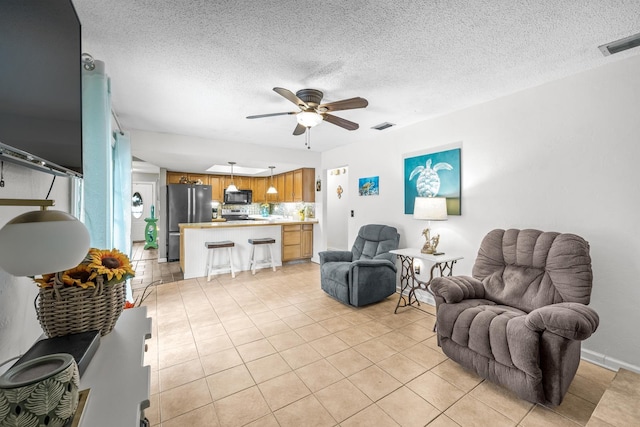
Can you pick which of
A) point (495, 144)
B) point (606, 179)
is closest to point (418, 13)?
point (495, 144)

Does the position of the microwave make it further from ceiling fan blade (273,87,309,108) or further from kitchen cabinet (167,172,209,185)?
ceiling fan blade (273,87,309,108)

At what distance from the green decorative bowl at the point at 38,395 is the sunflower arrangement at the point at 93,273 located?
334 mm

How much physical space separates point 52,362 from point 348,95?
2.75 meters

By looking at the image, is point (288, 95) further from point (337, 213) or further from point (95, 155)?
point (337, 213)

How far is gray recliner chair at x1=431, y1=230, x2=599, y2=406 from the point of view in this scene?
168 cm

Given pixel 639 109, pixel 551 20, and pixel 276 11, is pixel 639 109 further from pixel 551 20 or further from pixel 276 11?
pixel 276 11

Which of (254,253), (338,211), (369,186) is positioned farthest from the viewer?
(338,211)

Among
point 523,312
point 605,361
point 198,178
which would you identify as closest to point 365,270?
point 523,312

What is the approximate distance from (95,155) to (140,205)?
25.1 ft

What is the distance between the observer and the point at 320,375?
2.07 metres

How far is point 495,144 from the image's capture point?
113 inches

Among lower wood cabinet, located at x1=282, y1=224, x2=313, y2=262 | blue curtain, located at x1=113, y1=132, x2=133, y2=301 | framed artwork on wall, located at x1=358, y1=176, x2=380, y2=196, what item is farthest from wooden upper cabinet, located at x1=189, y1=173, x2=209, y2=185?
framed artwork on wall, located at x1=358, y1=176, x2=380, y2=196

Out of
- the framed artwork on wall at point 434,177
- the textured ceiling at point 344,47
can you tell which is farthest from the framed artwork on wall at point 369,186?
the textured ceiling at point 344,47

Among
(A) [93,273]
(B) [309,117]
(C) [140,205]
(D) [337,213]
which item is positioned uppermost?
(B) [309,117]
